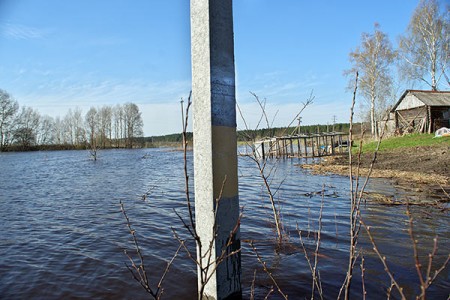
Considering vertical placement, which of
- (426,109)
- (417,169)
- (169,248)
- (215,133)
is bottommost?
(169,248)

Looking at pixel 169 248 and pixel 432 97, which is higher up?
pixel 432 97

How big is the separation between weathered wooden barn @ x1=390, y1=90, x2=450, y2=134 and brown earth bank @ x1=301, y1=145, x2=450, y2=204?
25.9 feet

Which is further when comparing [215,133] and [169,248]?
[169,248]

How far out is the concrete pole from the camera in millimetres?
2366

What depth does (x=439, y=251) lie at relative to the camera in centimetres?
445

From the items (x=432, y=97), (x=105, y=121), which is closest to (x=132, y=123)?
(x=105, y=121)

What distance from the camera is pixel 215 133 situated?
7.85ft

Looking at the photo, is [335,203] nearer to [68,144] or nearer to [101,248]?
[101,248]

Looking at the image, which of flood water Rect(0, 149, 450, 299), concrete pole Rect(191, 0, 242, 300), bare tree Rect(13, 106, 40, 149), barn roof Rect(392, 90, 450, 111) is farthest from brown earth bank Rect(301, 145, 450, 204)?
bare tree Rect(13, 106, 40, 149)

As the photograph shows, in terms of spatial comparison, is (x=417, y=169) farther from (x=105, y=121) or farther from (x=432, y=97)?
(x=105, y=121)

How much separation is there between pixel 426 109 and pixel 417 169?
14.5 m

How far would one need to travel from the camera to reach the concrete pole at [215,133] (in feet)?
7.76

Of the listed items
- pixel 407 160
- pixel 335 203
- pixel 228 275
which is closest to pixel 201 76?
pixel 228 275

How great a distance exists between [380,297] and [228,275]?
190 cm
